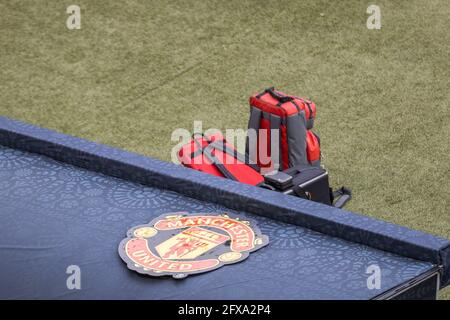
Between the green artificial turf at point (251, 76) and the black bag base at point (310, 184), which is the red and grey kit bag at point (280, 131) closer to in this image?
the black bag base at point (310, 184)

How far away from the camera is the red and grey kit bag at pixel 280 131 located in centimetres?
534

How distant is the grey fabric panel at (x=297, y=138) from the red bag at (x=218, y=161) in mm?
224

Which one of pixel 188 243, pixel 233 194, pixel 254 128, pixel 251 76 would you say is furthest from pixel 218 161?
pixel 251 76

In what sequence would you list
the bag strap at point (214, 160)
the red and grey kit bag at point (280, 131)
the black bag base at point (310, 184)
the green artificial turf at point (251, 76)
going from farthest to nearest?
the green artificial turf at point (251, 76), the red and grey kit bag at point (280, 131), the bag strap at point (214, 160), the black bag base at point (310, 184)

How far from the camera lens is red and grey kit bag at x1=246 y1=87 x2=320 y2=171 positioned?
534cm

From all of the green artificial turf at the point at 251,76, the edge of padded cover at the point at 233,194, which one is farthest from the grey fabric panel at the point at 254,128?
the edge of padded cover at the point at 233,194

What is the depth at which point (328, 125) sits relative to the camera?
6.79 meters

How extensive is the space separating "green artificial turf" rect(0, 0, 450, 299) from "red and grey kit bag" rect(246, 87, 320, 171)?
2.25 ft

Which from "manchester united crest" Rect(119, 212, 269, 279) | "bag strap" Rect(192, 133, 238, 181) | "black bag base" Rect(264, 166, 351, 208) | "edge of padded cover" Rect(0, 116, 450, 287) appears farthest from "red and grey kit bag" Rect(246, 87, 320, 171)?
"manchester united crest" Rect(119, 212, 269, 279)

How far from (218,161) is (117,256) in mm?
1778

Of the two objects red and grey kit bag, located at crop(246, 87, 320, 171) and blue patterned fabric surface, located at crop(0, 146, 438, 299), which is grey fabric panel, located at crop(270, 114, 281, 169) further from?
blue patterned fabric surface, located at crop(0, 146, 438, 299)

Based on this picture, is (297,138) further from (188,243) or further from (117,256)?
(117,256)

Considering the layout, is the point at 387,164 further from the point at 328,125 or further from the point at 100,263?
the point at 100,263
